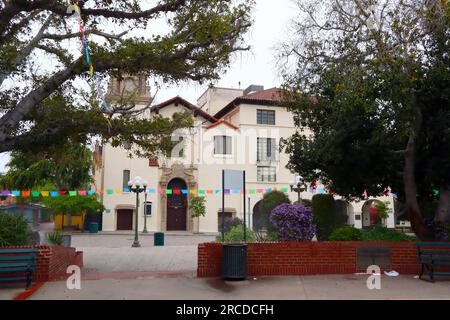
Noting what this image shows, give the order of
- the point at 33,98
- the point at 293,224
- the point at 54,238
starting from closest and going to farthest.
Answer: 1. the point at 33,98
2. the point at 293,224
3. the point at 54,238

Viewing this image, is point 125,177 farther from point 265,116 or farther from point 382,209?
point 382,209

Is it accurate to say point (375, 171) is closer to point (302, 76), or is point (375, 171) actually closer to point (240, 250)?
point (302, 76)

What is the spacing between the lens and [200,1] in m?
10.8

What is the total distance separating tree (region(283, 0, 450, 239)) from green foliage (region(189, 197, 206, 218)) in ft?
77.2

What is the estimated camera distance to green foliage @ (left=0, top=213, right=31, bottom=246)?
10.1 metres

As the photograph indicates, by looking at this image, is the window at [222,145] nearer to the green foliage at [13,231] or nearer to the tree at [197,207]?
the tree at [197,207]

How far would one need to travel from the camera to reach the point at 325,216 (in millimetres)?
18094

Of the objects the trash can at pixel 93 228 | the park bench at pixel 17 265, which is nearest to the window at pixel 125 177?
the trash can at pixel 93 228

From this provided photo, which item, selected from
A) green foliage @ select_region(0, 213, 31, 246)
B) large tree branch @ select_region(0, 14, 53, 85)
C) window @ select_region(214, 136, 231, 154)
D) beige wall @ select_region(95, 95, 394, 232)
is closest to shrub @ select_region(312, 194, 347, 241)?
green foliage @ select_region(0, 213, 31, 246)

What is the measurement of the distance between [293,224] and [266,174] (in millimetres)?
29783

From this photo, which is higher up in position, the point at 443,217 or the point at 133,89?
the point at 133,89

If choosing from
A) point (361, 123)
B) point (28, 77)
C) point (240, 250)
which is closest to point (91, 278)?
point (240, 250)

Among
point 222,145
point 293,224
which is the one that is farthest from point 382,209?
point 293,224

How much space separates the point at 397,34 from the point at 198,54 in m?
5.11
